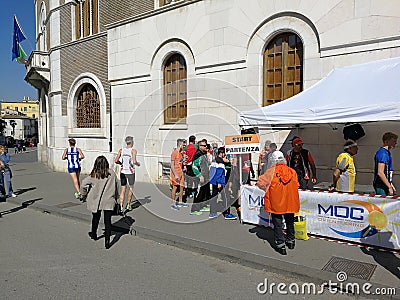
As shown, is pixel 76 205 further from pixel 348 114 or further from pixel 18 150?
pixel 18 150

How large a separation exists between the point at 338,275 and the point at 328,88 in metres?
3.92

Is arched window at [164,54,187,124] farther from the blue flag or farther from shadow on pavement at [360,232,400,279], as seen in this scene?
the blue flag

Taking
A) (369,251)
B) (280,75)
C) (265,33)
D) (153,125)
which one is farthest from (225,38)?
(369,251)

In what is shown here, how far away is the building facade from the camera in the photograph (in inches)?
320

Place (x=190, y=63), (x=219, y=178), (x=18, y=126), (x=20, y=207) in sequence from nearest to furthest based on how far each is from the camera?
1. (x=219, y=178)
2. (x=20, y=207)
3. (x=190, y=63)
4. (x=18, y=126)

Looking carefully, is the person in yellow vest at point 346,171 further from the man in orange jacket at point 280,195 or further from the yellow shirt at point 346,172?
the man in orange jacket at point 280,195

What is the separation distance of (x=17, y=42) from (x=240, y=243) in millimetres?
21238

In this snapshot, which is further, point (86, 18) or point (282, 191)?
point (86, 18)

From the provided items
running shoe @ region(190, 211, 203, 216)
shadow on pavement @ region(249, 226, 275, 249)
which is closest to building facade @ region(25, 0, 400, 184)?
shadow on pavement @ region(249, 226, 275, 249)

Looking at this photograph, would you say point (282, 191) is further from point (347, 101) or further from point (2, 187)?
point (2, 187)

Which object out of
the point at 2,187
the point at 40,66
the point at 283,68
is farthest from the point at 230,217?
the point at 40,66

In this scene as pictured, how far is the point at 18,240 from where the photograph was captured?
6.34 m

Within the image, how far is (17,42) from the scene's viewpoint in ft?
69.8

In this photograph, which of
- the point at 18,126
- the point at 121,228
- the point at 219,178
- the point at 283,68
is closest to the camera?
the point at 121,228
